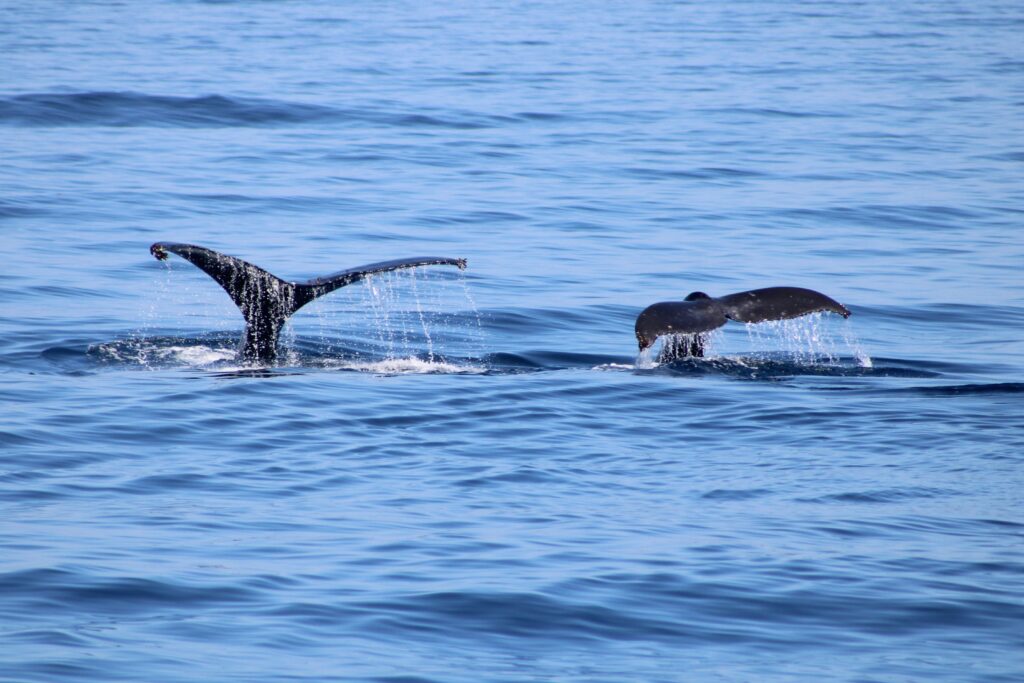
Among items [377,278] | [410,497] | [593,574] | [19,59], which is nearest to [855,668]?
[593,574]

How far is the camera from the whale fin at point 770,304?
34.9ft

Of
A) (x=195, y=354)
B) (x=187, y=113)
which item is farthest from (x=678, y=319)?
(x=187, y=113)

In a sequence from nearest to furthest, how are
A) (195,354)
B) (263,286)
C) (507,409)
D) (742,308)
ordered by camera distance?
1. (742,308)
2. (507,409)
3. (263,286)
4. (195,354)

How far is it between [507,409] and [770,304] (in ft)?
6.05

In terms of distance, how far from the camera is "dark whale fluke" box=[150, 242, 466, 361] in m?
10.6

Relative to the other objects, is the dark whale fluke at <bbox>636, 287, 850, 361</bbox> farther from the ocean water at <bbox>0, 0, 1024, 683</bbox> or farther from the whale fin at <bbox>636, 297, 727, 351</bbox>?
the ocean water at <bbox>0, 0, 1024, 683</bbox>

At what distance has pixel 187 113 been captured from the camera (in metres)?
31.1

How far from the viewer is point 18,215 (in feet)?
65.4

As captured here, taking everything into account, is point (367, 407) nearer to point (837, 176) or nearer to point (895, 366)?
point (895, 366)

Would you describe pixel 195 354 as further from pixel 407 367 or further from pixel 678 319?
pixel 678 319

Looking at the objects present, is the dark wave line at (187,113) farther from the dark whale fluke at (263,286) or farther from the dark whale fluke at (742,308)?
the dark whale fluke at (742,308)

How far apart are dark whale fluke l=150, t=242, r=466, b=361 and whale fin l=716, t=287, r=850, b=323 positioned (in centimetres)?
177

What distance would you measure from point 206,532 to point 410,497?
1.19 meters

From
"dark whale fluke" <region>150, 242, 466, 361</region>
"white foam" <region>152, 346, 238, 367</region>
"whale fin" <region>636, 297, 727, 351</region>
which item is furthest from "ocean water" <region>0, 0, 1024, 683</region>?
"whale fin" <region>636, 297, 727, 351</region>
